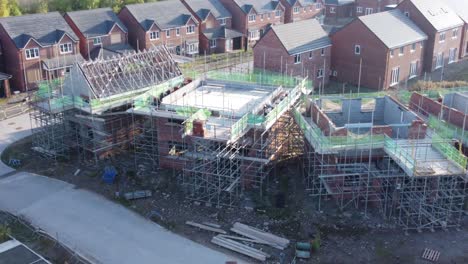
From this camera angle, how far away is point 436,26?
4278 cm

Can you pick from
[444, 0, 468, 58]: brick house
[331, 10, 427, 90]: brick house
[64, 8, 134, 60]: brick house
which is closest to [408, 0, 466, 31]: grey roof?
[444, 0, 468, 58]: brick house

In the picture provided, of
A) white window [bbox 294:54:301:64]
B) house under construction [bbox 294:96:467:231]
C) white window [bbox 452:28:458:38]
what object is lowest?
house under construction [bbox 294:96:467:231]

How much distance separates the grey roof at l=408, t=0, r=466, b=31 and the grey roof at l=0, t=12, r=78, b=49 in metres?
28.5

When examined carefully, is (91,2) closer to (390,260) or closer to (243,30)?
(243,30)

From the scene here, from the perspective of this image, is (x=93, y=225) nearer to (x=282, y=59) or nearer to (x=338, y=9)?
(x=282, y=59)

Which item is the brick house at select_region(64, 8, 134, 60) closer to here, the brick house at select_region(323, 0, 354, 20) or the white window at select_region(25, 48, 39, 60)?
the white window at select_region(25, 48, 39, 60)

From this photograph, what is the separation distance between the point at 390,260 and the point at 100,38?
107 feet

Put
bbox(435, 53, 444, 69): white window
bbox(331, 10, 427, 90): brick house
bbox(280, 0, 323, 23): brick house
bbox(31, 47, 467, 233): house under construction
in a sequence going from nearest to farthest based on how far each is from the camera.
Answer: bbox(31, 47, 467, 233): house under construction, bbox(331, 10, 427, 90): brick house, bbox(435, 53, 444, 69): white window, bbox(280, 0, 323, 23): brick house

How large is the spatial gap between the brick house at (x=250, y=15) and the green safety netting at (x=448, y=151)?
34.4 metres

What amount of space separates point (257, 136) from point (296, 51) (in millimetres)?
14385

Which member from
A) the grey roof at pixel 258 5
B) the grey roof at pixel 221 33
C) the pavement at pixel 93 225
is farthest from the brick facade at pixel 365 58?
the pavement at pixel 93 225

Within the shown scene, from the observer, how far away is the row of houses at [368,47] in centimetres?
3775

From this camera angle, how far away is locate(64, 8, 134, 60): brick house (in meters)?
43.3

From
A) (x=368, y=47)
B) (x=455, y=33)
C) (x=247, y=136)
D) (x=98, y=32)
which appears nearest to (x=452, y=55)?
(x=455, y=33)
